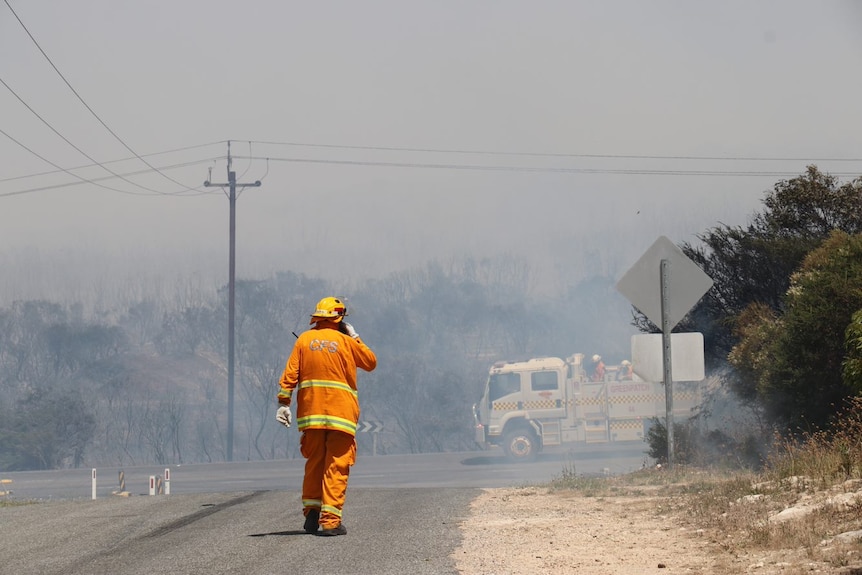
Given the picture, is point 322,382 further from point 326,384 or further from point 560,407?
point 560,407

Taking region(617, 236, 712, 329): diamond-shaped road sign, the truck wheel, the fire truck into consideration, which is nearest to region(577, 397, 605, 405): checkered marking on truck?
the fire truck

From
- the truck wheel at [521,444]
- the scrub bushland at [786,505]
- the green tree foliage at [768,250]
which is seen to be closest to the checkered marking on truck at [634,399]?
Answer: the truck wheel at [521,444]

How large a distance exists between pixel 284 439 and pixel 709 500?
45553 mm

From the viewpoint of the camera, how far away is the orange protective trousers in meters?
9.16

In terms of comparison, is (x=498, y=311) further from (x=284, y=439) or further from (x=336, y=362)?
(x=336, y=362)

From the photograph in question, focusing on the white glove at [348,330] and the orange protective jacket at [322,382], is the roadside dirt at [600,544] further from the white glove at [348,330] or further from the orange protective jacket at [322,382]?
the white glove at [348,330]

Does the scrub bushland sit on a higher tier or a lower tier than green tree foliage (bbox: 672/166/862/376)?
lower

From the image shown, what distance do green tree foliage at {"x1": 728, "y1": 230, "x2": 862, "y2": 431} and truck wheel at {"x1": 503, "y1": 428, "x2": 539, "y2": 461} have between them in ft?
56.4

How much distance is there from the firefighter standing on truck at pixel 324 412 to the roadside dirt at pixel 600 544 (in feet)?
3.72

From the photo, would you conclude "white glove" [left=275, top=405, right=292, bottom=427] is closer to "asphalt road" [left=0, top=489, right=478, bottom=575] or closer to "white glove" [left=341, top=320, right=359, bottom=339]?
"white glove" [left=341, top=320, right=359, bottom=339]

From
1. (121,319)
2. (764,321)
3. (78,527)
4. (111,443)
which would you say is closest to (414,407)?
(111,443)

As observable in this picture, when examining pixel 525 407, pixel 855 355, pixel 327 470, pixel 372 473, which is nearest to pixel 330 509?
pixel 327 470

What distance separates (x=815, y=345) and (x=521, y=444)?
18.8m

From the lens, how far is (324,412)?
927 cm
